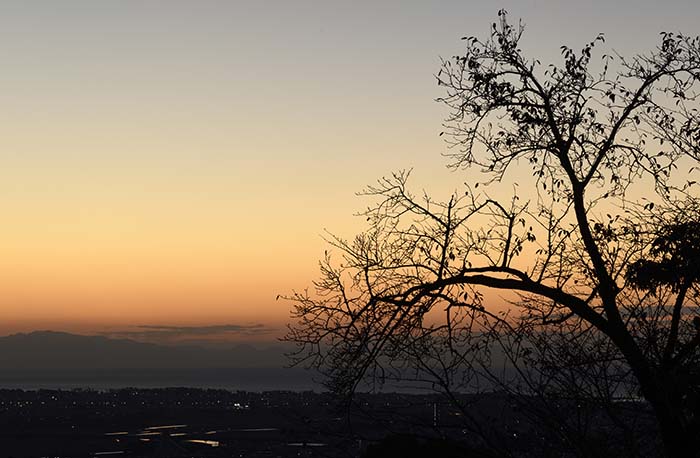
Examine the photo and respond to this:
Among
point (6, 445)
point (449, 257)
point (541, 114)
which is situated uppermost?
point (541, 114)

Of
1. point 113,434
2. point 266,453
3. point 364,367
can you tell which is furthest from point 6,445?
point 364,367

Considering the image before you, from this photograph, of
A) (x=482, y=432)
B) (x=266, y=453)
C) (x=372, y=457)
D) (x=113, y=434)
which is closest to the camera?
(x=482, y=432)

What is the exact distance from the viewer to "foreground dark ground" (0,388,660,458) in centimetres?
1050

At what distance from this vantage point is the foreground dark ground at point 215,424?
1050 cm

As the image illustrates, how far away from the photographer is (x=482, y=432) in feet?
33.4

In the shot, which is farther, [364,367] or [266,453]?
[266,453]

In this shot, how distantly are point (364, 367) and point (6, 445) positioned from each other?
390 feet

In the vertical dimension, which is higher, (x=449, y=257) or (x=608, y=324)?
(x=449, y=257)

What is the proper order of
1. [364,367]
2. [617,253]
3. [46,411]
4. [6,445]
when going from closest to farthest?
1. [364,367]
2. [617,253]
3. [6,445]
4. [46,411]

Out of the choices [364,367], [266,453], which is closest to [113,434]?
[266,453]

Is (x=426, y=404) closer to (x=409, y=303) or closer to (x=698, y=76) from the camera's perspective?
(x=409, y=303)

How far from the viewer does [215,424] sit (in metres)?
150

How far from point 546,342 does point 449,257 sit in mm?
1605

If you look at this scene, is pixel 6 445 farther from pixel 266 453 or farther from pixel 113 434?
pixel 266 453
